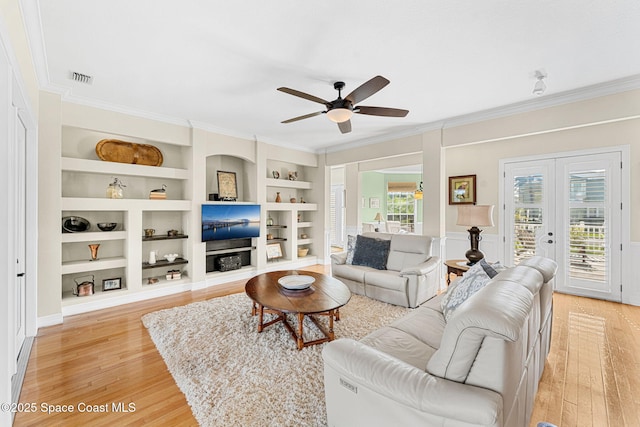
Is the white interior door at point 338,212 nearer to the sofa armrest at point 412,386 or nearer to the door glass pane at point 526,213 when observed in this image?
the door glass pane at point 526,213

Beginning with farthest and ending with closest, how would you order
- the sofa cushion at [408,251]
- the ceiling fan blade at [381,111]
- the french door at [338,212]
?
the french door at [338,212] → the sofa cushion at [408,251] → the ceiling fan blade at [381,111]

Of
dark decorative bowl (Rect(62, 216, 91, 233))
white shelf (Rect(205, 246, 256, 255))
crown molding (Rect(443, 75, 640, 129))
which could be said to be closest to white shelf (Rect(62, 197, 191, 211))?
dark decorative bowl (Rect(62, 216, 91, 233))

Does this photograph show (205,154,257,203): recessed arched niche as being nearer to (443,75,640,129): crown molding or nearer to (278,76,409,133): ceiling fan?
(278,76,409,133): ceiling fan

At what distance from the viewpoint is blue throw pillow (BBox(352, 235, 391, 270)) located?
4.16 metres

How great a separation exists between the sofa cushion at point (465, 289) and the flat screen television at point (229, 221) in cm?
366

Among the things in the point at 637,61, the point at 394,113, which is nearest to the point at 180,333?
the point at 394,113

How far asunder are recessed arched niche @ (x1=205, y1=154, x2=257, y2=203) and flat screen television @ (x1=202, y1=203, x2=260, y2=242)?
0.29 meters

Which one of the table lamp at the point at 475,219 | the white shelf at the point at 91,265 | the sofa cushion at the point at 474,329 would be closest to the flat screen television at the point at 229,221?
the white shelf at the point at 91,265

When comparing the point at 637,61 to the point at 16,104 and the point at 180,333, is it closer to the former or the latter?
the point at 180,333

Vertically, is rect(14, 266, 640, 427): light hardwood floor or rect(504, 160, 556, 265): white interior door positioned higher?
rect(504, 160, 556, 265): white interior door

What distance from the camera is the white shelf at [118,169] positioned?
353 centimetres

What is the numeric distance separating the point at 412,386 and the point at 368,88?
7.24 ft

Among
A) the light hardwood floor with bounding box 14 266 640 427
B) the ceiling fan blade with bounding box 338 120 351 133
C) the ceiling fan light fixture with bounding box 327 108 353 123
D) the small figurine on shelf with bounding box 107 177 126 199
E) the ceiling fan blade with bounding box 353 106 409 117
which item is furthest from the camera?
the small figurine on shelf with bounding box 107 177 126 199

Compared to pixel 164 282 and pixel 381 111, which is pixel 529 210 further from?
pixel 164 282
